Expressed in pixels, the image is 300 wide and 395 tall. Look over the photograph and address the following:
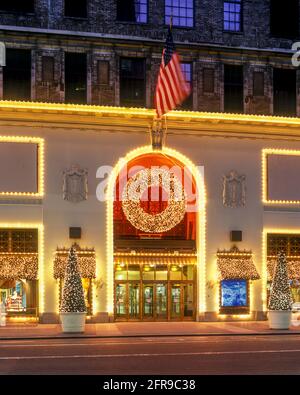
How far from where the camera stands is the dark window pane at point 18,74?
3650 cm

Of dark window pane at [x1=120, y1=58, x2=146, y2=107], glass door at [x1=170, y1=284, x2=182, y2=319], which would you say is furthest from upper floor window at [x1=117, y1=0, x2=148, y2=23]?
glass door at [x1=170, y1=284, x2=182, y2=319]

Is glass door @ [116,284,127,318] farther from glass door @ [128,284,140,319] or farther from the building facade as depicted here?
glass door @ [128,284,140,319]

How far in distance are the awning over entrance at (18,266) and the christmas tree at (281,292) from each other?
10.7 meters

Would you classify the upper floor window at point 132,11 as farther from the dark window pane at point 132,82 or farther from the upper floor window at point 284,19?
the upper floor window at point 284,19

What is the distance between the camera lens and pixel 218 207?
125 feet

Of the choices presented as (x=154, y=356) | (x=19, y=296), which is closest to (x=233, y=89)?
(x=19, y=296)

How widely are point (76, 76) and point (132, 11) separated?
4.38 meters

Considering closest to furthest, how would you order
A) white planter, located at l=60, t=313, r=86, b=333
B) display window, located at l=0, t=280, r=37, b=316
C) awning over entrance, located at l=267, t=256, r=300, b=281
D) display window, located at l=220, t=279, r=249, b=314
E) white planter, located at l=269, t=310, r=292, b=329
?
1. white planter, located at l=60, t=313, r=86, b=333
2. white planter, located at l=269, t=310, r=292, b=329
3. display window, located at l=0, t=280, r=37, b=316
4. display window, located at l=220, t=279, r=249, b=314
5. awning over entrance, located at l=267, t=256, r=300, b=281

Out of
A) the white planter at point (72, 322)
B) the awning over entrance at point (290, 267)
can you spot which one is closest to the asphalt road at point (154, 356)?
the white planter at point (72, 322)

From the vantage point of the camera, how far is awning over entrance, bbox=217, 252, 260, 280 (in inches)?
1467

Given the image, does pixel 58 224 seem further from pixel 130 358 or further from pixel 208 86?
pixel 130 358

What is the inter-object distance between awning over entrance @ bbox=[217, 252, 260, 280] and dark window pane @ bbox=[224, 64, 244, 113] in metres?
7.18

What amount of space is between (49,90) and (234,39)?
9.86 m

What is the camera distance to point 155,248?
124 feet
